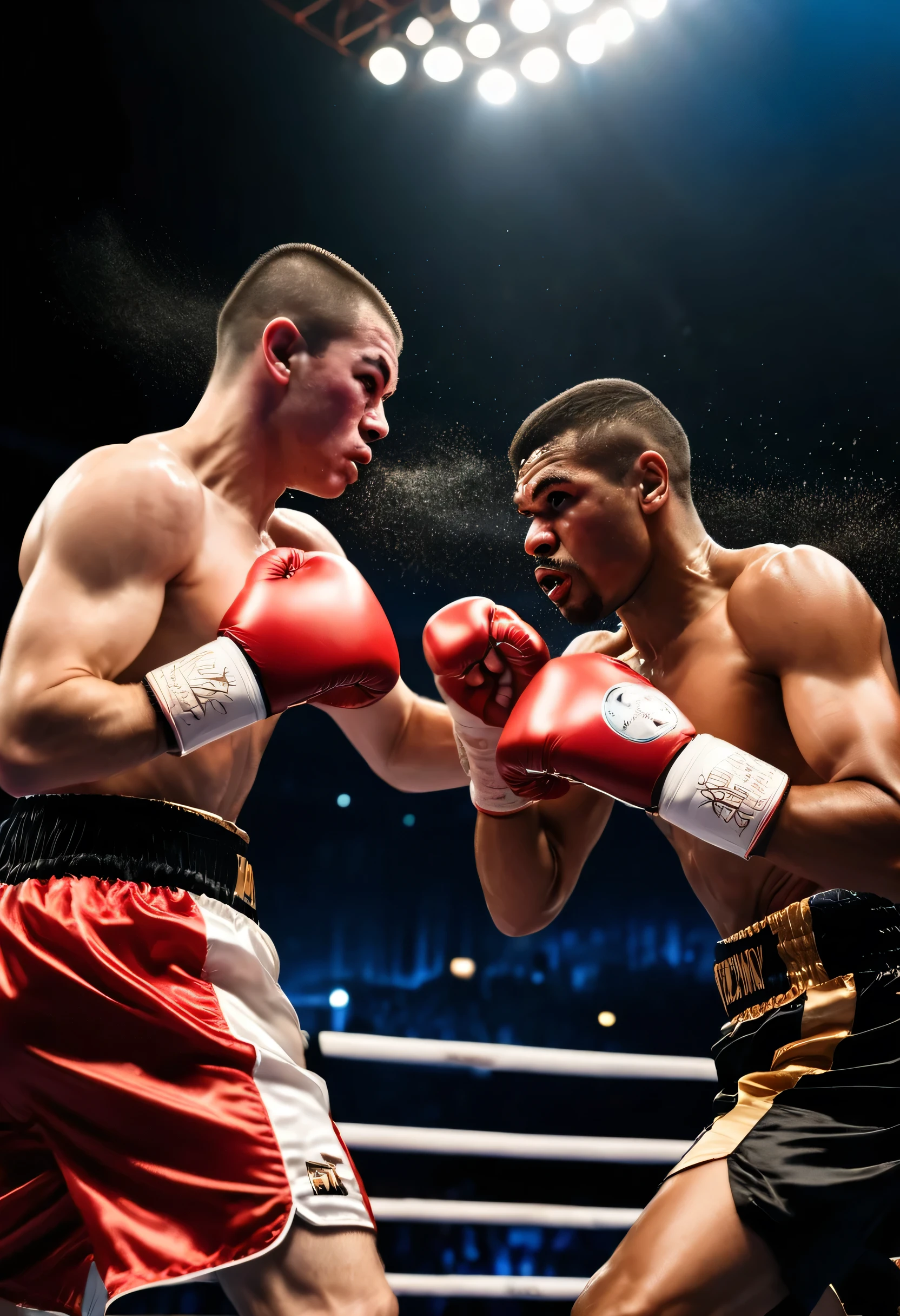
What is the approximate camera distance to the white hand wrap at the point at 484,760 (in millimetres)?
2105

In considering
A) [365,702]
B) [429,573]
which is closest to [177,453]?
[365,702]

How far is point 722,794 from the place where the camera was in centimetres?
156

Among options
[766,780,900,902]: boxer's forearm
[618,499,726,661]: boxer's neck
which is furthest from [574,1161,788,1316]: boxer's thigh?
[618,499,726,661]: boxer's neck

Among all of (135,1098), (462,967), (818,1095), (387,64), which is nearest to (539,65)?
(387,64)

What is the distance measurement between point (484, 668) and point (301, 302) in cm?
87

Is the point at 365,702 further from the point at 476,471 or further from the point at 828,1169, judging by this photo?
the point at 476,471

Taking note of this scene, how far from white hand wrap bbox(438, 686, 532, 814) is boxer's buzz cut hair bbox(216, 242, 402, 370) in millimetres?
816

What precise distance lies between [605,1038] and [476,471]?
3859 mm

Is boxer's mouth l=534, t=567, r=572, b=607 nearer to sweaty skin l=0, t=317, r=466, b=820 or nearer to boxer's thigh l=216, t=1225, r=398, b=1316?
sweaty skin l=0, t=317, r=466, b=820

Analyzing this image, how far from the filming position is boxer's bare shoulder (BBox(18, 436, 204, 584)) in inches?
63.1

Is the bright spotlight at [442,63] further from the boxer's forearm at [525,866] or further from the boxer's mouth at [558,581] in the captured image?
the boxer's forearm at [525,866]

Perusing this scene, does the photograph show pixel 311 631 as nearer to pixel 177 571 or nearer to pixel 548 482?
pixel 177 571

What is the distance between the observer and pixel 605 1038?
6.65 meters

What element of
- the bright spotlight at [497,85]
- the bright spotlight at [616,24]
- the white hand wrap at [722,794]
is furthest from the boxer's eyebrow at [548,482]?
the bright spotlight at [616,24]
